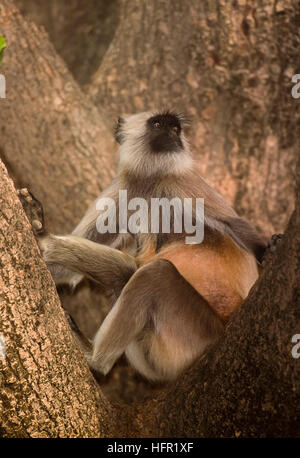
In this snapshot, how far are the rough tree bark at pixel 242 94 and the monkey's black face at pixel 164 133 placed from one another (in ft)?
1.53

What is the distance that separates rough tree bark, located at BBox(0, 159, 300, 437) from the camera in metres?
1.73

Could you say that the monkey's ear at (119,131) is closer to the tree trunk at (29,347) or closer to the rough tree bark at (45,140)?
the rough tree bark at (45,140)

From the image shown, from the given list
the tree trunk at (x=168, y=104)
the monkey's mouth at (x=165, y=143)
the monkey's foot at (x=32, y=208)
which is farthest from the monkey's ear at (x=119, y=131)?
the monkey's foot at (x=32, y=208)

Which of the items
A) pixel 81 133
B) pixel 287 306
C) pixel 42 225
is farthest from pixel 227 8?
pixel 287 306

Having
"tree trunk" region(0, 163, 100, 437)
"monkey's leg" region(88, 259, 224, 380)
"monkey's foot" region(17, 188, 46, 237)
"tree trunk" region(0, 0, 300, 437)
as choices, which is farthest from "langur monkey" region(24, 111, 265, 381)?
"tree trunk" region(0, 163, 100, 437)

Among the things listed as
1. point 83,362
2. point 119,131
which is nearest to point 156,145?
point 119,131

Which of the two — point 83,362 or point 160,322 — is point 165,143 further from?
point 83,362

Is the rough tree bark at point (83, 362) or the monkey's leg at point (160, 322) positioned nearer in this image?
the rough tree bark at point (83, 362)

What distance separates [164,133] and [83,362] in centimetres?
160

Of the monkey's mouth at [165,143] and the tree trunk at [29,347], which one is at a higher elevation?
the monkey's mouth at [165,143]

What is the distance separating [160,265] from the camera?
248 cm

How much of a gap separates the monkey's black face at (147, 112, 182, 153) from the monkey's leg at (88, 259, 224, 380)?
0.92m

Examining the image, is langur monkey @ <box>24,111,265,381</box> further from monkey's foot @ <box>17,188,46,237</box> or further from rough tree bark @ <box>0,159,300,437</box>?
rough tree bark @ <box>0,159,300,437</box>

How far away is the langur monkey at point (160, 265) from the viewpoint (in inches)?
98.2
